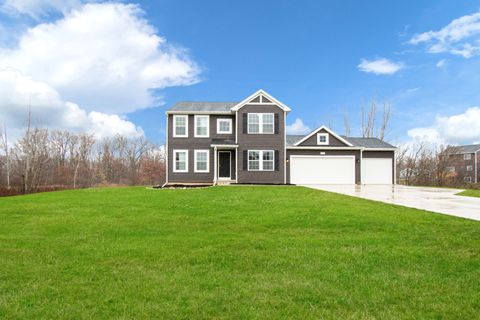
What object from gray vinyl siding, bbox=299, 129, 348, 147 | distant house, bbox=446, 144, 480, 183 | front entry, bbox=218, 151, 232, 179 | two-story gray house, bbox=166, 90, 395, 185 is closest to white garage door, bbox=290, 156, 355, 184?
two-story gray house, bbox=166, 90, 395, 185

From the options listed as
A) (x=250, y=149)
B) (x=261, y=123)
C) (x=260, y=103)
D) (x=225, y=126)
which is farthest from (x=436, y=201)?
(x=225, y=126)

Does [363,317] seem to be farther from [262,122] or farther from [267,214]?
[262,122]

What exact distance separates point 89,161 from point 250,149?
30.4 m

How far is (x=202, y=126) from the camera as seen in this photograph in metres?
23.5

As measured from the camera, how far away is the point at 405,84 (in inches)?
1113

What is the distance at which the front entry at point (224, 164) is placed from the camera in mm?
23547

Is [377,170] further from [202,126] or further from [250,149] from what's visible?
[202,126]

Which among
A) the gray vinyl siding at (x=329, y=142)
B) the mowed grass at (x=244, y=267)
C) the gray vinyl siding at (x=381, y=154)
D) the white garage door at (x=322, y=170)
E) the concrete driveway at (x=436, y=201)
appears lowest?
the mowed grass at (x=244, y=267)

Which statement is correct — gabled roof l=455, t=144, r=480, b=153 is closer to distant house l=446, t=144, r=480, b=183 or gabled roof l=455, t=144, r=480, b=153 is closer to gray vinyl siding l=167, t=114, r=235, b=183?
distant house l=446, t=144, r=480, b=183

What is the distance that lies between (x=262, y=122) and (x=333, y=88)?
23.4 ft

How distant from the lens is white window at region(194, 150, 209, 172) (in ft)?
76.2

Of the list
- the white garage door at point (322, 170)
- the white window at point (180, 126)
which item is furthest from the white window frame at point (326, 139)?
the white window at point (180, 126)

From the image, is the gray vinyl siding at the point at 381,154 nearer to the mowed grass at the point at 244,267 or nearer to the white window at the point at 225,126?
the white window at the point at 225,126

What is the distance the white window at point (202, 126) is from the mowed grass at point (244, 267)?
14.6 metres
